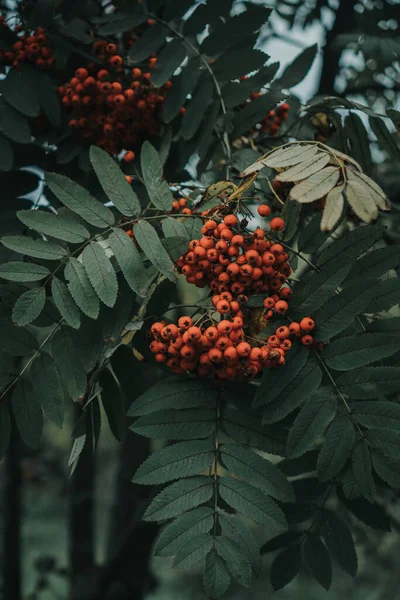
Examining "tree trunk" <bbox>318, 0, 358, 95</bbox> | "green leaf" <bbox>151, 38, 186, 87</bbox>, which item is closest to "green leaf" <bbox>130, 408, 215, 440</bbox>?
"green leaf" <bbox>151, 38, 186, 87</bbox>

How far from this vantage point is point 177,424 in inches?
61.9

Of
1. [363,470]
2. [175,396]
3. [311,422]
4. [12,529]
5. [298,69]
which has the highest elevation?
[298,69]

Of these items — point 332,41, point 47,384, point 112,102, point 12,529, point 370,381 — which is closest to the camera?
point 370,381

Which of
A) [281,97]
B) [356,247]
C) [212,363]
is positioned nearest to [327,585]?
[212,363]

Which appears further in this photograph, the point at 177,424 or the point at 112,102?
the point at 112,102

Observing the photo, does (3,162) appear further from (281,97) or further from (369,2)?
(369,2)

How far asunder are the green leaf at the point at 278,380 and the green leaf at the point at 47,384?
0.50 meters

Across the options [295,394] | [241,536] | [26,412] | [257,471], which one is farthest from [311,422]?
[26,412]

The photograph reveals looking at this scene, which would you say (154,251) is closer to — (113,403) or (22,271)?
(22,271)

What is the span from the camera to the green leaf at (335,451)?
1460 millimetres

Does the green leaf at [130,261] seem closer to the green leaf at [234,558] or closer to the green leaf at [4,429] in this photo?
the green leaf at [4,429]

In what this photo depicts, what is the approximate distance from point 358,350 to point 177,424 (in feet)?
1.57

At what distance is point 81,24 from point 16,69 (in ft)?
0.85

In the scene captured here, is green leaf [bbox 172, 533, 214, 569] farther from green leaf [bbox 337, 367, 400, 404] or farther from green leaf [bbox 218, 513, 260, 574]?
green leaf [bbox 337, 367, 400, 404]
